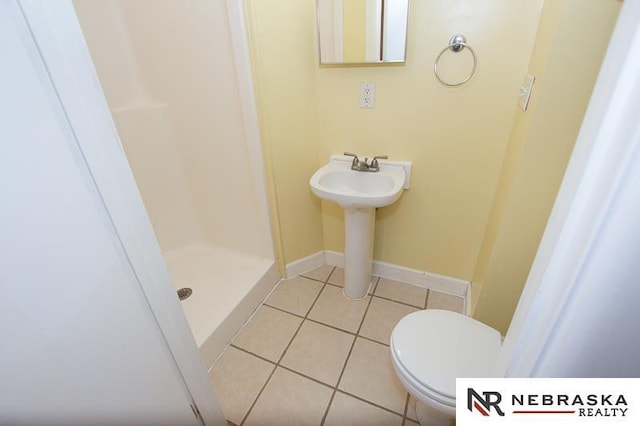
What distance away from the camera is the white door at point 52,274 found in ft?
1.49

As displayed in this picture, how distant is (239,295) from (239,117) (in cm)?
100

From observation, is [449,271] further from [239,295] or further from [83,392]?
[83,392]

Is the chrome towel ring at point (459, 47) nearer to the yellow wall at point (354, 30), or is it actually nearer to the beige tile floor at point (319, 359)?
the yellow wall at point (354, 30)

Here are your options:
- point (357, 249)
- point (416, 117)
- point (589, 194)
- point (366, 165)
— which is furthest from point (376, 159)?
point (589, 194)

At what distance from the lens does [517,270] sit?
1.20 meters

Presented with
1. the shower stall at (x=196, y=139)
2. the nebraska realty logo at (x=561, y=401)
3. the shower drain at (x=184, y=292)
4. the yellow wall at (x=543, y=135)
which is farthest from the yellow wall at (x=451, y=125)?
the nebraska realty logo at (x=561, y=401)

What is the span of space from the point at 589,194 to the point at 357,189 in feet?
4.31

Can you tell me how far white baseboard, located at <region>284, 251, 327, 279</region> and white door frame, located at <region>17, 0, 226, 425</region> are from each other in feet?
3.76

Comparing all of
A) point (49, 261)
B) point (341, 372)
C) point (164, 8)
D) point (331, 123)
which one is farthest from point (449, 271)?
point (164, 8)

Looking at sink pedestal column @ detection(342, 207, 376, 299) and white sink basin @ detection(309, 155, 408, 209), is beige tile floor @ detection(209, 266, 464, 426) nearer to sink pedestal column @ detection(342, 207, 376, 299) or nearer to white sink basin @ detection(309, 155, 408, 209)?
sink pedestal column @ detection(342, 207, 376, 299)

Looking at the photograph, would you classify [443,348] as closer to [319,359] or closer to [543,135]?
[319,359]

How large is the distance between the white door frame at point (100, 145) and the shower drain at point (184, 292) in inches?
40.4

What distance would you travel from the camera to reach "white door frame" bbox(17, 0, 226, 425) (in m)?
0.48

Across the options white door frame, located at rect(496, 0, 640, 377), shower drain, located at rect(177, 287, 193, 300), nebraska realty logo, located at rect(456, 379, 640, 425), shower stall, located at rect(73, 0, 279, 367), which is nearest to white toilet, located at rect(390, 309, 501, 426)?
nebraska realty logo, located at rect(456, 379, 640, 425)
